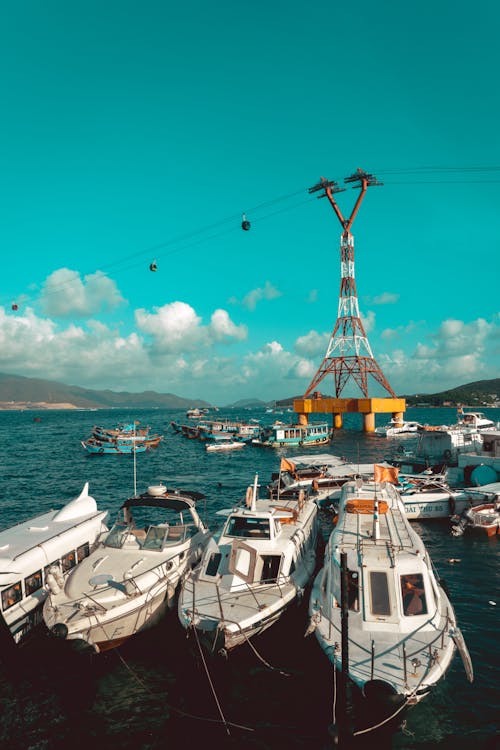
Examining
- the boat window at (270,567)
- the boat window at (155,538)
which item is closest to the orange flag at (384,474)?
the boat window at (270,567)

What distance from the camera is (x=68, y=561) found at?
1720 centimetres

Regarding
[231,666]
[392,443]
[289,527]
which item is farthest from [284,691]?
[392,443]

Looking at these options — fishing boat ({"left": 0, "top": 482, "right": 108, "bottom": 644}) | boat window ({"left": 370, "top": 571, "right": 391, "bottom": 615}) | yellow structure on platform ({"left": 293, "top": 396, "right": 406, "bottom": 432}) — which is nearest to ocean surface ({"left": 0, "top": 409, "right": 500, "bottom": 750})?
fishing boat ({"left": 0, "top": 482, "right": 108, "bottom": 644})

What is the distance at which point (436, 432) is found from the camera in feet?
146

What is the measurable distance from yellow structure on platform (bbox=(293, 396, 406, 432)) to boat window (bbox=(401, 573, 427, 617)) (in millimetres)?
78470

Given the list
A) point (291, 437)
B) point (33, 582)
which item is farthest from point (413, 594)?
point (291, 437)

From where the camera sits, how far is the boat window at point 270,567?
15.2m

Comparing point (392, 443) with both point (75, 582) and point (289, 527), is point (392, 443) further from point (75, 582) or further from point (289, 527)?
point (75, 582)

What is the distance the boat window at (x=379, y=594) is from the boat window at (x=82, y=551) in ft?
37.6

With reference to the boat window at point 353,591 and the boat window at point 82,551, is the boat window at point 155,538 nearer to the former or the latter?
the boat window at point 82,551

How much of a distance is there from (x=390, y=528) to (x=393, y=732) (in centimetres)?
680

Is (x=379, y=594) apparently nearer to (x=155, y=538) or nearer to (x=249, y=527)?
(x=249, y=527)

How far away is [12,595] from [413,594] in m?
12.2

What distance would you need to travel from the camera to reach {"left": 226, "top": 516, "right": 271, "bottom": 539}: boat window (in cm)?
1634
